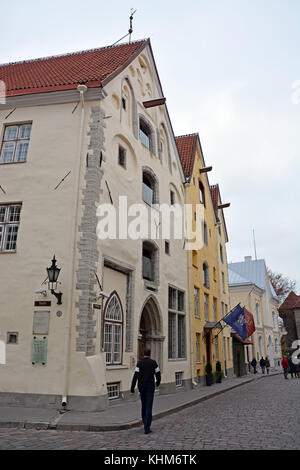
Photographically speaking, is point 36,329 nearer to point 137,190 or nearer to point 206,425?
point 206,425

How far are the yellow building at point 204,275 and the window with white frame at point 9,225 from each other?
38.3ft

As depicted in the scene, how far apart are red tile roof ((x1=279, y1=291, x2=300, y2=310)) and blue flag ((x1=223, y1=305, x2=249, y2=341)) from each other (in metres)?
44.1

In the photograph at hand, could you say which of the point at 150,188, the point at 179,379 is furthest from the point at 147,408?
the point at 150,188

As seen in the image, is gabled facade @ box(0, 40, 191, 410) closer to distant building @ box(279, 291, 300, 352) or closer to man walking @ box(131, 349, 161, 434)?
man walking @ box(131, 349, 161, 434)

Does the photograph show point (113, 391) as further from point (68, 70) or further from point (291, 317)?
point (291, 317)

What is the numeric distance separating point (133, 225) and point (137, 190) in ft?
5.61

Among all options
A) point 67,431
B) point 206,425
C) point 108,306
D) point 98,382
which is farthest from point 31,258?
point 206,425

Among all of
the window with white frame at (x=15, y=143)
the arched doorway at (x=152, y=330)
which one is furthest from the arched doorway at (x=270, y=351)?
the window with white frame at (x=15, y=143)

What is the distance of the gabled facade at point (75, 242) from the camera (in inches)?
431

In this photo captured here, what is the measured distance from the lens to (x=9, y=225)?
496 inches

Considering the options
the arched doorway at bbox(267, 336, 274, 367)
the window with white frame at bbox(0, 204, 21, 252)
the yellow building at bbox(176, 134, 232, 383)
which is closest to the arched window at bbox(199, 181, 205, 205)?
the yellow building at bbox(176, 134, 232, 383)

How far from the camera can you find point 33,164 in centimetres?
1302

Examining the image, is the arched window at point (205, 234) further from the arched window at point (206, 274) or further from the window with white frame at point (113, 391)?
the window with white frame at point (113, 391)

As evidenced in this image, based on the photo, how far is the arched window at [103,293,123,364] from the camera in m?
12.6
